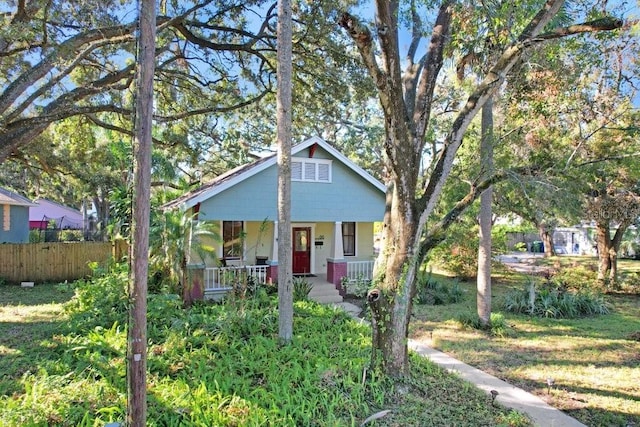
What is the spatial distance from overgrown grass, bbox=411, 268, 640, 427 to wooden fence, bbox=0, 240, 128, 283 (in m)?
11.0

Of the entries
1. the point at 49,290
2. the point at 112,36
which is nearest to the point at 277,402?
the point at 112,36

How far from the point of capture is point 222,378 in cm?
521

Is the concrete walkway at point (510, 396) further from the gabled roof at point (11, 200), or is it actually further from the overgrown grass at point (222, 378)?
the gabled roof at point (11, 200)

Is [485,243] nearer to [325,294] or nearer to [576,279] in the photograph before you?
[325,294]

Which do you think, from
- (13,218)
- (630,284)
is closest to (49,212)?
(13,218)

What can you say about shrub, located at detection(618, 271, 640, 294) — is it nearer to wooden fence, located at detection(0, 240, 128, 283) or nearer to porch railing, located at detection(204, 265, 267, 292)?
porch railing, located at detection(204, 265, 267, 292)

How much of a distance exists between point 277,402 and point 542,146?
9115 millimetres

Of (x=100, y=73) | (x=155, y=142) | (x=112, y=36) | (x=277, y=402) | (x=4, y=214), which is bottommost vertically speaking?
(x=277, y=402)

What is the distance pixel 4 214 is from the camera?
18.8 metres

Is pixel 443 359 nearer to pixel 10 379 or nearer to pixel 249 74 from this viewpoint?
pixel 10 379

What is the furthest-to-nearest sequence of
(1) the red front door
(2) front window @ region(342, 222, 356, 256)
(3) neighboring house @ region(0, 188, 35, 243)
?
(3) neighboring house @ region(0, 188, 35, 243)
(2) front window @ region(342, 222, 356, 256)
(1) the red front door

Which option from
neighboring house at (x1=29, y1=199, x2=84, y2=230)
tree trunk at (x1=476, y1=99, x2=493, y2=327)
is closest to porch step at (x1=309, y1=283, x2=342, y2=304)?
tree trunk at (x1=476, y1=99, x2=493, y2=327)

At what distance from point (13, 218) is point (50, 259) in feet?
23.9

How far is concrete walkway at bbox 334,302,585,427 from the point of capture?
5.02 meters
